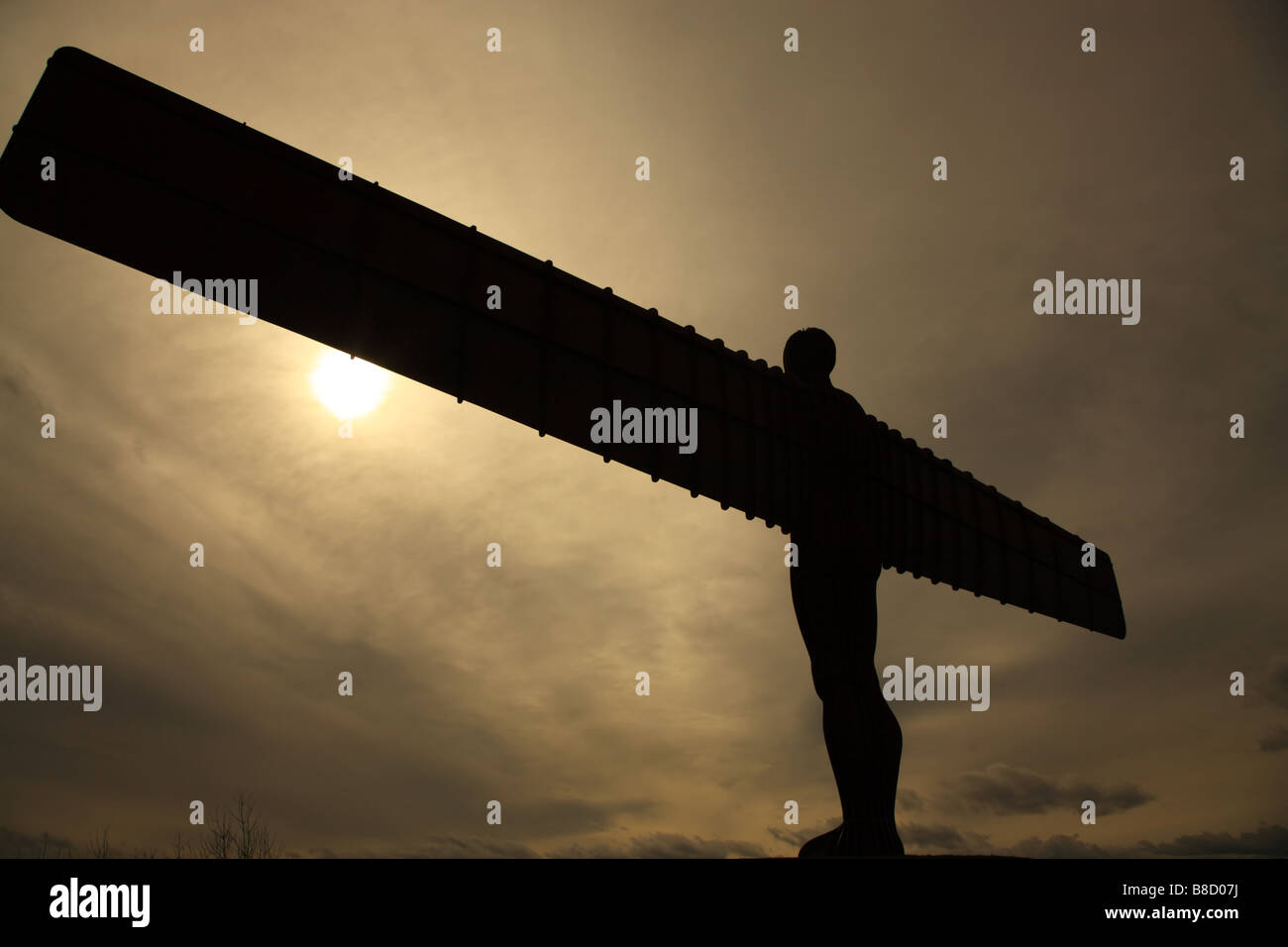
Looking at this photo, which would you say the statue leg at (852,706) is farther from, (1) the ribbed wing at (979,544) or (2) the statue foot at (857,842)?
(1) the ribbed wing at (979,544)

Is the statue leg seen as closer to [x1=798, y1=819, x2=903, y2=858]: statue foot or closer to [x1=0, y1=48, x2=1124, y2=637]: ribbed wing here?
[x1=798, y1=819, x2=903, y2=858]: statue foot

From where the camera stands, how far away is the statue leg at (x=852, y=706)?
21.0 ft

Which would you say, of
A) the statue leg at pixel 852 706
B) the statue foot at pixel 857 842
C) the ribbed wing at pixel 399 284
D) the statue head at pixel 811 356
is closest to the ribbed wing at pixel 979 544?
the ribbed wing at pixel 399 284

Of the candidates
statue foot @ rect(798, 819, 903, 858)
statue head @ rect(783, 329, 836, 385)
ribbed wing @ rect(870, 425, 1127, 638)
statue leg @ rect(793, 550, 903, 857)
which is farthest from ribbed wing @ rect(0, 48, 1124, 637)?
statue foot @ rect(798, 819, 903, 858)

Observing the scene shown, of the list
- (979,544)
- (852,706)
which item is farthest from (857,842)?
(979,544)

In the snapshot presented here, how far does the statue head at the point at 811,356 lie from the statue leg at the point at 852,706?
69.5 inches

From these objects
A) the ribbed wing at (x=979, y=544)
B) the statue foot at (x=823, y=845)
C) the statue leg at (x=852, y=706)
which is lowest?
the statue foot at (x=823, y=845)

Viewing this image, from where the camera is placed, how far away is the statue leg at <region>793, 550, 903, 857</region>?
6.39 m

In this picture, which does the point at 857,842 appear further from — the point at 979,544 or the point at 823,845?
the point at 979,544
